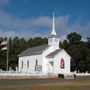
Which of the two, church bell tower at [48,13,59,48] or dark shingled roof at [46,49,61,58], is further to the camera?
church bell tower at [48,13,59,48]

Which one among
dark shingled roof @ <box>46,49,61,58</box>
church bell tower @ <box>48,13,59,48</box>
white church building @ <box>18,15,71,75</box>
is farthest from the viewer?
church bell tower @ <box>48,13,59,48</box>

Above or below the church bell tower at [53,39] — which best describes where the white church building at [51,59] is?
below

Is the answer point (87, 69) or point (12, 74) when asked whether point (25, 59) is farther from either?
point (12, 74)

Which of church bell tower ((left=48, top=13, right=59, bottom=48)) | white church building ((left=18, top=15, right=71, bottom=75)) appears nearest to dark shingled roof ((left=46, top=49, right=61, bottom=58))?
white church building ((left=18, top=15, right=71, bottom=75))

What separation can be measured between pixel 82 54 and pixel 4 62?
23.0 meters

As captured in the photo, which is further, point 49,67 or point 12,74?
point 49,67

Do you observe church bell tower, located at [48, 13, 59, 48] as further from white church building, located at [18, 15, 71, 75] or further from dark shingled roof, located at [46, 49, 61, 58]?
dark shingled roof, located at [46, 49, 61, 58]

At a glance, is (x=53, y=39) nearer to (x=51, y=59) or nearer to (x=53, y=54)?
(x=53, y=54)

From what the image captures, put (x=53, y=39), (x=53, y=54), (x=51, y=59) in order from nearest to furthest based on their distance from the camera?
1. (x=53, y=54)
2. (x=51, y=59)
3. (x=53, y=39)

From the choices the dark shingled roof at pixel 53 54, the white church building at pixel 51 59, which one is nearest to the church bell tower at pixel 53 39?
the white church building at pixel 51 59

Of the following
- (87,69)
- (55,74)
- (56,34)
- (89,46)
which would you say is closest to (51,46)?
(56,34)

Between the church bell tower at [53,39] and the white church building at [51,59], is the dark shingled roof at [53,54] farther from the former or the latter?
the church bell tower at [53,39]

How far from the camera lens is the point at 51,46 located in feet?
245

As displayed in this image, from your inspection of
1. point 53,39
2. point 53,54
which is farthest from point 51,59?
point 53,39
